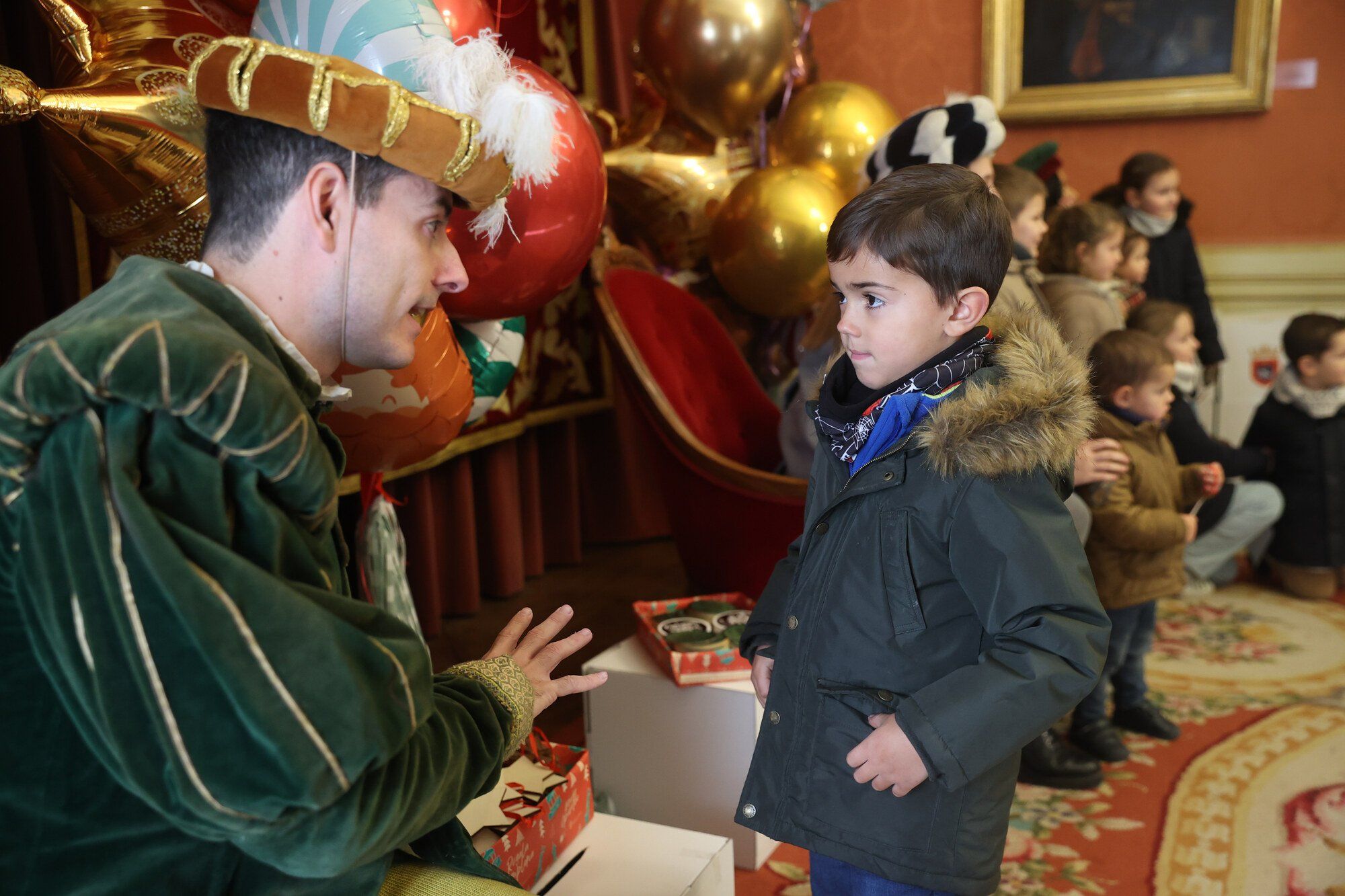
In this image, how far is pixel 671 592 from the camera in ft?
11.0

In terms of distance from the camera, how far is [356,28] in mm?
1277

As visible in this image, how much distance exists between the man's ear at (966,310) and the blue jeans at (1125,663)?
1318 millimetres

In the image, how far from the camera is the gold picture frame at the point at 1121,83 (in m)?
4.21

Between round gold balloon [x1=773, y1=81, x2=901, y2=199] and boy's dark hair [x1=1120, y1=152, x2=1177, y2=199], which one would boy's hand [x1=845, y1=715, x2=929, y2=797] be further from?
boy's dark hair [x1=1120, y1=152, x2=1177, y2=199]

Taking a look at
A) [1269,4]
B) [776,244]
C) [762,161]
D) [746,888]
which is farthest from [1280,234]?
[746,888]

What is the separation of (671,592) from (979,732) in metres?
2.34

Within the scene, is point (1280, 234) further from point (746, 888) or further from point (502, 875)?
point (502, 875)

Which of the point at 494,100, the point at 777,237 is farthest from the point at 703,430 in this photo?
the point at 494,100

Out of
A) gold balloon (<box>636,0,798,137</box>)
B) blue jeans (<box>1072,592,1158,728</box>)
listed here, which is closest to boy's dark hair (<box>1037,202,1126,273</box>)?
gold balloon (<box>636,0,798,137</box>)

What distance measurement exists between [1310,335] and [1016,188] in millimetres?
1402

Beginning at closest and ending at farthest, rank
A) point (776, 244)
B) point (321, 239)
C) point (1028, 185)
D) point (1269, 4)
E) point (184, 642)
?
point (184, 642) → point (321, 239) → point (1028, 185) → point (776, 244) → point (1269, 4)

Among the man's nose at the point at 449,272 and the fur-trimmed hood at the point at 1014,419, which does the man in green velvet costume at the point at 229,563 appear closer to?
the man's nose at the point at 449,272

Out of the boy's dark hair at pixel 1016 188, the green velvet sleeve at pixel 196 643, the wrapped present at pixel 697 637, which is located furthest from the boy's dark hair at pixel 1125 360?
the green velvet sleeve at pixel 196 643

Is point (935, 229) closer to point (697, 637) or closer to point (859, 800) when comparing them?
point (859, 800)
